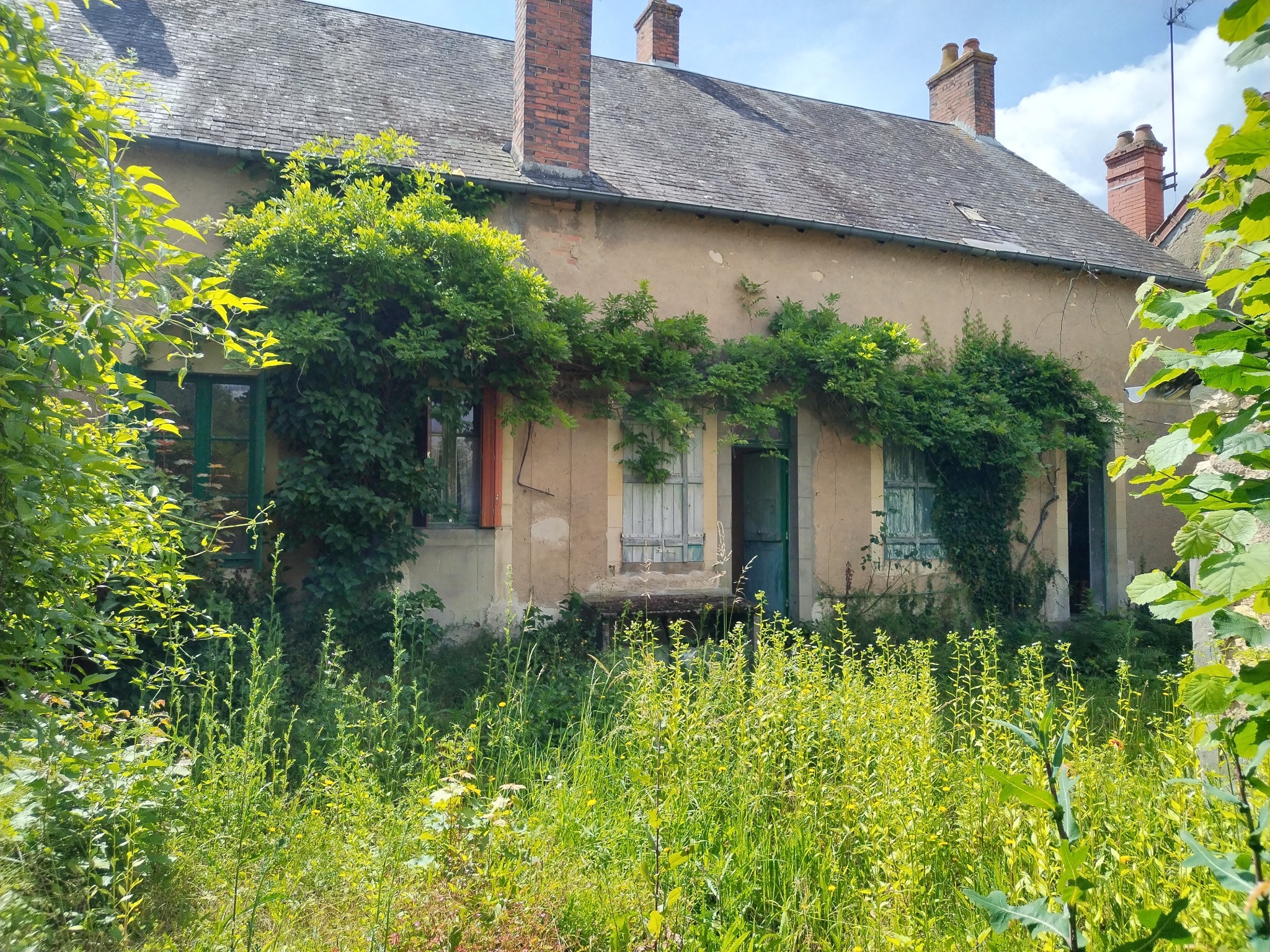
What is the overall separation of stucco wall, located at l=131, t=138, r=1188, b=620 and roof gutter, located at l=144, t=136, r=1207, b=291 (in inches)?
5.5

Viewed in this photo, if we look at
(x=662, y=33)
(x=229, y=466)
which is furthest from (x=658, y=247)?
(x=662, y=33)

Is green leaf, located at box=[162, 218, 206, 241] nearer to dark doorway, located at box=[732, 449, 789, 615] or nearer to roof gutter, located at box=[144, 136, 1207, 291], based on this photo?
roof gutter, located at box=[144, 136, 1207, 291]

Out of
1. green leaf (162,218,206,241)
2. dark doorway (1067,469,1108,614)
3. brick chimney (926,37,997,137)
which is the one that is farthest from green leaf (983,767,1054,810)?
brick chimney (926,37,997,137)

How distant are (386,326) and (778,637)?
178 inches

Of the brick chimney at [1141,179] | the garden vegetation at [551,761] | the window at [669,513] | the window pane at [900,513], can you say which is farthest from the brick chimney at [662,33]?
the garden vegetation at [551,761]

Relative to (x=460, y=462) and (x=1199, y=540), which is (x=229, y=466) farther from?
(x=1199, y=540)

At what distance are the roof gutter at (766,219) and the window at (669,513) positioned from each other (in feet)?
7.58

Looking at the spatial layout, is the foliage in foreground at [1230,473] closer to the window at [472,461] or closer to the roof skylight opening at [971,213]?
the window at [472,461]

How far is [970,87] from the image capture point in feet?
45.7

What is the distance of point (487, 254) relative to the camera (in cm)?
679

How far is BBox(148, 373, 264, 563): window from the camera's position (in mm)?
6781

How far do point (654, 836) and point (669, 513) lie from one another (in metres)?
6.08

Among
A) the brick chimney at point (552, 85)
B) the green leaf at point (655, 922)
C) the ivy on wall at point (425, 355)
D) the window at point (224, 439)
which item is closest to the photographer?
the green leaf at point (655, 922)

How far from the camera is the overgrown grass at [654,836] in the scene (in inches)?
91.8
